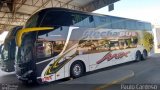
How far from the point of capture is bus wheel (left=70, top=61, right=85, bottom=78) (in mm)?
9188

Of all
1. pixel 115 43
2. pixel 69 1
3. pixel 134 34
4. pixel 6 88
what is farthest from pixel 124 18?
pixel 6 88

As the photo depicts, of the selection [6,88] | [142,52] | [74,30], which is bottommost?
[6,88]

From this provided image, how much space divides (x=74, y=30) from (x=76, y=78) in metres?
2.20

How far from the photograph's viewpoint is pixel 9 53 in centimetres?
1215

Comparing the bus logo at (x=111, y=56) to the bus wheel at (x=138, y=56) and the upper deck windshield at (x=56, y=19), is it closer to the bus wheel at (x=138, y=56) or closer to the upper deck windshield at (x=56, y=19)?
the bus wheel at (x=138, y=56)

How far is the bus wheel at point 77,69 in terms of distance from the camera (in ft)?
30.1

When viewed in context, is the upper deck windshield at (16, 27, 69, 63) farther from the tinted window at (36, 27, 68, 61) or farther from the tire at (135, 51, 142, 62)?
the tire at (135, 51, 142, 62)

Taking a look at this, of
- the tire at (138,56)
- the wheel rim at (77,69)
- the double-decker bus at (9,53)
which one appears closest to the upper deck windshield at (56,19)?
the wheel rim at (77,69)

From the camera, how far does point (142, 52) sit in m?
15.3

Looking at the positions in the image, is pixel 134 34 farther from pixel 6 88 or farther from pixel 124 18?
pixel 6 88

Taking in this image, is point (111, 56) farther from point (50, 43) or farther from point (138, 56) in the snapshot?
point (50, 43)

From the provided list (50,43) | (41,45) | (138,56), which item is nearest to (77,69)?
(50,43)

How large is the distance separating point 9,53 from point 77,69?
4.88 m

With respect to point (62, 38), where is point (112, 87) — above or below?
below
